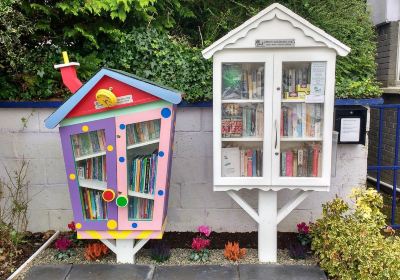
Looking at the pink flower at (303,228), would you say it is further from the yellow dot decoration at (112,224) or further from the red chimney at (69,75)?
the red chimney at (69,75)

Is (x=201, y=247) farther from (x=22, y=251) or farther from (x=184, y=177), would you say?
(x=22, y=251)

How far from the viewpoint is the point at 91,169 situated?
3896 millimetres

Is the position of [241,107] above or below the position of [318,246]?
above

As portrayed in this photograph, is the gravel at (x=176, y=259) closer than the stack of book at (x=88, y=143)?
No

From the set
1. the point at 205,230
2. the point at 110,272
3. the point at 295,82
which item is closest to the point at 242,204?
the point at 205,230

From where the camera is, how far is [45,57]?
4.61 m

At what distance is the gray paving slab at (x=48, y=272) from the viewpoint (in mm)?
3867

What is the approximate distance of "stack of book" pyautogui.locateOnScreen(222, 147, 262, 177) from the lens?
401cm

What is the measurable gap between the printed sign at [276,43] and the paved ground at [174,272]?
2.14m

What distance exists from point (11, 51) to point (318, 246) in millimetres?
3617

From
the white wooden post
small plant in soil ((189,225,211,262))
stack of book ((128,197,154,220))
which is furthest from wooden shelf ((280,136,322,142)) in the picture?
stack of book ((128,197,154,220))

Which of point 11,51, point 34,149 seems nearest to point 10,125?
point 34,149

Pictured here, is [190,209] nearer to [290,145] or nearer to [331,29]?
[290,145]

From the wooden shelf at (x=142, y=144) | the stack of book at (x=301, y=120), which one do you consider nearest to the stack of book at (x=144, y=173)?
the wooden shelf at (x=142, y=144)
